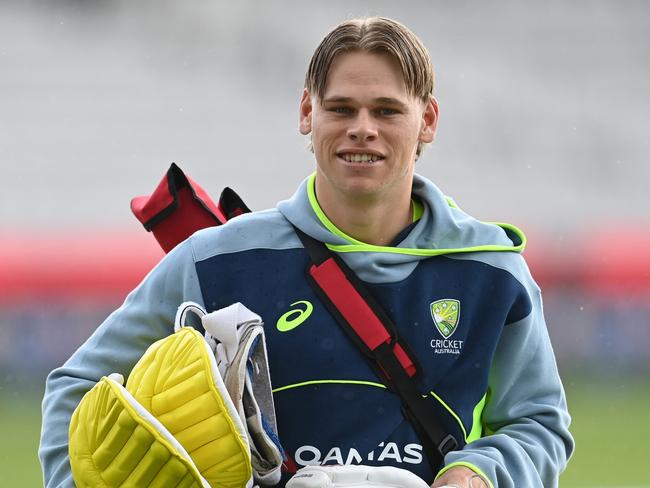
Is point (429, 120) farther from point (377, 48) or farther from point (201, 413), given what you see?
point (201, 413)

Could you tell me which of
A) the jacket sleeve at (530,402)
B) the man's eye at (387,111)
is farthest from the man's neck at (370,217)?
the jacket sleeve at (530,402)

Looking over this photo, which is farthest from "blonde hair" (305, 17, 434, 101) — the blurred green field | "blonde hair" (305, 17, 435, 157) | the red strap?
the blurred green field

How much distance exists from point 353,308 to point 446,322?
0.22 meters

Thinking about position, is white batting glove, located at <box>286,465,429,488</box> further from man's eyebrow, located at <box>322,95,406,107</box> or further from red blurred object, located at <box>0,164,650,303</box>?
red blurred object, located at <box>0,164,650,303</box>

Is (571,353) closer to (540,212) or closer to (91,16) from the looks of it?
(540,212)

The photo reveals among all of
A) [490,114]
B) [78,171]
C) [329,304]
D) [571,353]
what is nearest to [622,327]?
[571,353]

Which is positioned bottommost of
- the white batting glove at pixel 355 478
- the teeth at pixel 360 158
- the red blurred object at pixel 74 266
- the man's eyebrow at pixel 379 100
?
the red blurred object at pixel 74 266

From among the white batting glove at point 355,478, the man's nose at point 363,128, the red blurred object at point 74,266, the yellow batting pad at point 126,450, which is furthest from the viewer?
the red blurred object at point 74,266

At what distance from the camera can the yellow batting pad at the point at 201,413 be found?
2.35 meters

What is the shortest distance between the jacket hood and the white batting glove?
51cm

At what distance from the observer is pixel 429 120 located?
2975mm

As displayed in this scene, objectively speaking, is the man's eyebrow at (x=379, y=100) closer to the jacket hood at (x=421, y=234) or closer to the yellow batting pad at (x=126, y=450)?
the jacket hood at (x=421, y=234)

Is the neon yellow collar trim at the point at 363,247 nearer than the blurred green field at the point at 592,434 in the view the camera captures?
Yes

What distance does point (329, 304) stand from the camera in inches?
111
